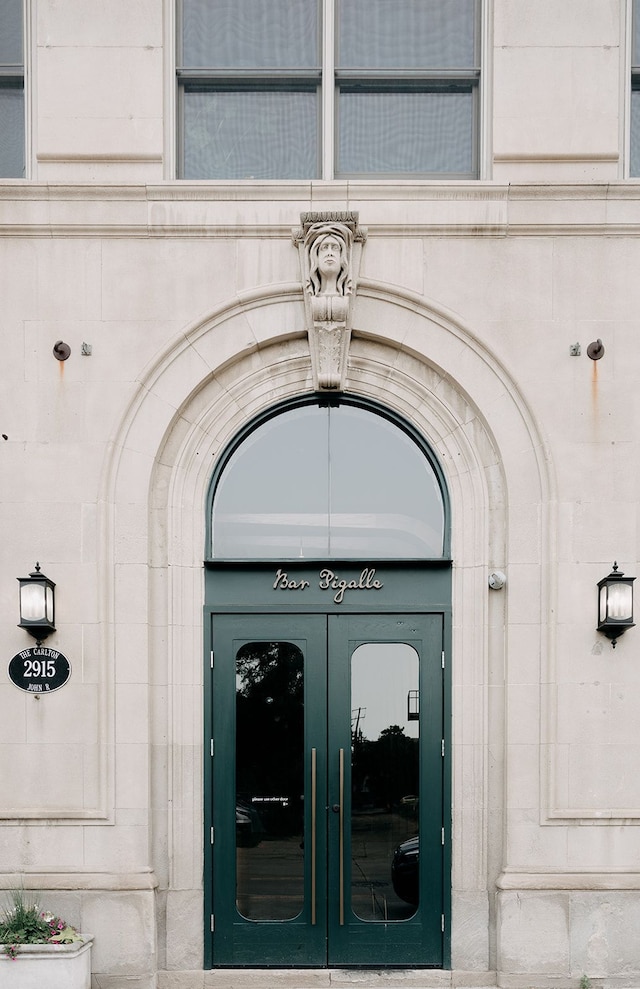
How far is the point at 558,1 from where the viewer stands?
30.5ft

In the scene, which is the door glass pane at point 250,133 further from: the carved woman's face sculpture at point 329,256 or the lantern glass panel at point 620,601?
the lantern glass panel at point 620,601

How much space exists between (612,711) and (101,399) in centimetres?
540

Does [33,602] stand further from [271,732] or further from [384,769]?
[384,769]

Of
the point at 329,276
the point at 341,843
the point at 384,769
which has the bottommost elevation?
the point at 341,843

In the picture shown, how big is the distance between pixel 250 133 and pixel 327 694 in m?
5.42

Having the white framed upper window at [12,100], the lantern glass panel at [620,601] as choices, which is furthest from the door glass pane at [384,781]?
the white framed upper window at [12,100]

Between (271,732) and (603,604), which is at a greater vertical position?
(603,604)

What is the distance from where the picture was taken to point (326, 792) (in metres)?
9.18

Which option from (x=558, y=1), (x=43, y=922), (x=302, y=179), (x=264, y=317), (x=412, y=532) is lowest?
(x=43, y=922)


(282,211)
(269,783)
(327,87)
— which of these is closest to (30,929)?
(269,783)

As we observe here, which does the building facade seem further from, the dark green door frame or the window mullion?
the window mullion

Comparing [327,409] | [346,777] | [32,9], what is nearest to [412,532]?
[327,409]

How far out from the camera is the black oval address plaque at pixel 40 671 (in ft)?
29.4

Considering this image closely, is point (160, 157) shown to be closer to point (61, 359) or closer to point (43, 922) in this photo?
point (61, 359)
